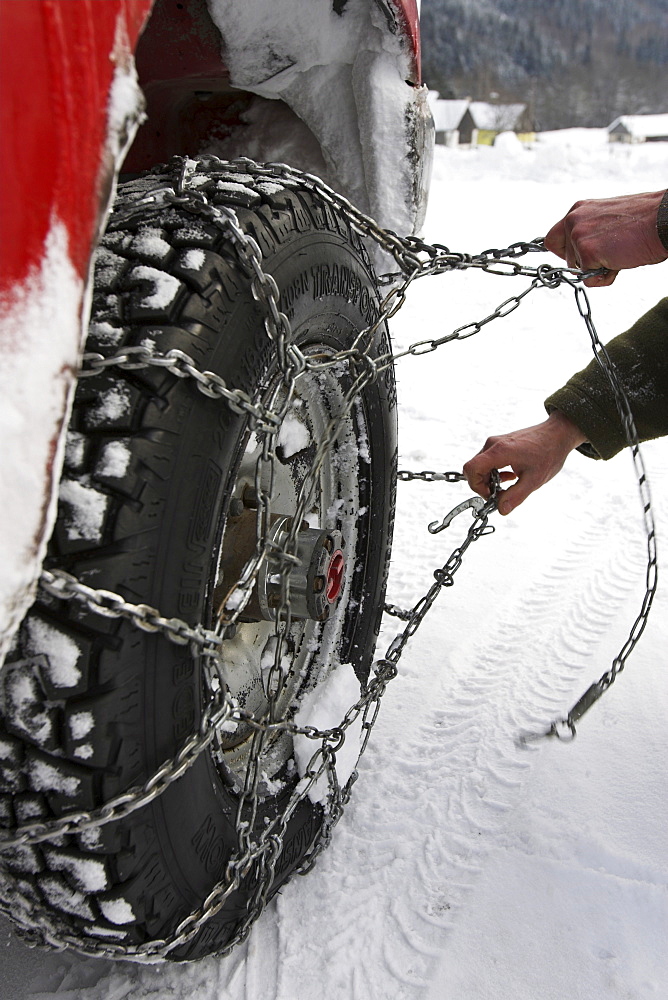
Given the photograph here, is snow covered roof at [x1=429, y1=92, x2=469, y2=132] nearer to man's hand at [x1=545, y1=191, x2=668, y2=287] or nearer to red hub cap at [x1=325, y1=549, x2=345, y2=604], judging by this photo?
man's hand at [x1=545, y1=191, x2=668, y2=287]

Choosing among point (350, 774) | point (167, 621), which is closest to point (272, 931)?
point (350, 774)

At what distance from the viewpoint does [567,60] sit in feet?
123

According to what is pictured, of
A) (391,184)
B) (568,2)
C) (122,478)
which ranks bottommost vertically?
(122,478)

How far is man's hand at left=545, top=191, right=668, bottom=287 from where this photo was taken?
176 cm

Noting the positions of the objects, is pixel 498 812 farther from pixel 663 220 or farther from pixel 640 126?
pixel 640 126

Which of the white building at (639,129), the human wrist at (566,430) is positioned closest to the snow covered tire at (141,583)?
the human wrist at (566,430)

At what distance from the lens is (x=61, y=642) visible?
3.21ft

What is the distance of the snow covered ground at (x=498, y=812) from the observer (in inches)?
56.5

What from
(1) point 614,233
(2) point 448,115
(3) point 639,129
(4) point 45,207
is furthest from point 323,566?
(3) point 639,129

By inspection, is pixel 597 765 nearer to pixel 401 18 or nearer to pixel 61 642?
pixel 61 642

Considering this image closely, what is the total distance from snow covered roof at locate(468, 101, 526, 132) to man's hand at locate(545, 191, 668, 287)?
1517 inches

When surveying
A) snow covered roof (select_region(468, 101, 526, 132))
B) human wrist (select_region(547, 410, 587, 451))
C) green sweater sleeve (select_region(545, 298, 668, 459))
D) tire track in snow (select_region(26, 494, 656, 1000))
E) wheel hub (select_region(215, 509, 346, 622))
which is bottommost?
tire track in snow (select_region(26, 494, 656, 1000))

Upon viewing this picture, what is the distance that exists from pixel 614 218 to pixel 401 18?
61 cm

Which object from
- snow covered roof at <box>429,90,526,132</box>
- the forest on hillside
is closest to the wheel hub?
snow covered roof at <box>429,90,526,132</box>
